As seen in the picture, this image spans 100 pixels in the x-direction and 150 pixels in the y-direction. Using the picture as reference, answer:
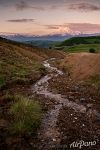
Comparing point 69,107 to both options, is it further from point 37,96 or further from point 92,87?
point 92,87

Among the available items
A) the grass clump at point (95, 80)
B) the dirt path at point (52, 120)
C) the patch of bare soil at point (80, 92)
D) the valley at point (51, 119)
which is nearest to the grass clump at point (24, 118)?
the valley at point (51, 119)

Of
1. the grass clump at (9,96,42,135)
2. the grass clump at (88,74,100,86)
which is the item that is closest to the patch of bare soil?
the grass clump at (88,74,100,86)

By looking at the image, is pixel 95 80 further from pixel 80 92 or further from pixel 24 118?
pixel 24 118

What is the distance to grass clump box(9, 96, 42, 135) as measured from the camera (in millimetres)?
20906

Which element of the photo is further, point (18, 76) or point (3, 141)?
point (18, 76)

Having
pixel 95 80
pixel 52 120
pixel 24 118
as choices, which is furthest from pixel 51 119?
pixel 95 80

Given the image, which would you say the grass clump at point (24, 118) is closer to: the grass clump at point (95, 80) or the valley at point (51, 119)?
the valley at point (51, 119)

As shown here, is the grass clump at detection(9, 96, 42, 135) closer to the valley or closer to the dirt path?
the valley

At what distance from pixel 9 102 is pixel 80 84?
15592mm

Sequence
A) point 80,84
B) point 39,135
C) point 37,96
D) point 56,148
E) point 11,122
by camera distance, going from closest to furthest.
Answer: point 56,148, point 39,135, point 11,122, point 37,96, point 80,84

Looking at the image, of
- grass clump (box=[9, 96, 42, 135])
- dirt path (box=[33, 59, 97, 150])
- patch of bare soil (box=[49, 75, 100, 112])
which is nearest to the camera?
dirt path (box=[33, 59, 97, 150])

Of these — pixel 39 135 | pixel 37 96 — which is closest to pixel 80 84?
pixel 37 96

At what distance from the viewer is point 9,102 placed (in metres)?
29.3

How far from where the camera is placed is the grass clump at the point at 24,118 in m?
20.9
